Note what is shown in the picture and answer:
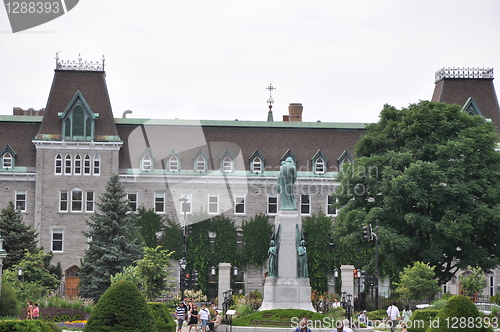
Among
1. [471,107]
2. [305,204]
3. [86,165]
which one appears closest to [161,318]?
[86,165]

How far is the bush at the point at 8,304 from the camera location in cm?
3441

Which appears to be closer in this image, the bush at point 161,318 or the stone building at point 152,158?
the bush at point 161,318

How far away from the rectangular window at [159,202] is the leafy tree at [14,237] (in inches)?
520

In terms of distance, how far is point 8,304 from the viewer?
34.7 metres

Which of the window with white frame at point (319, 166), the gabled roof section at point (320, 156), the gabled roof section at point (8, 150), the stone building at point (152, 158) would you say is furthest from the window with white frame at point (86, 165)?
the window with white frame at point (319, 166)

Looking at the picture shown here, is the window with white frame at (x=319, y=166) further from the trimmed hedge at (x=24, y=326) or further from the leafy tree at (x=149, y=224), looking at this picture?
the trimmed hedge at (x=24, y=326)

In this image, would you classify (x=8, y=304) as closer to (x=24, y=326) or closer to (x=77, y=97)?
(x=24, y=326)

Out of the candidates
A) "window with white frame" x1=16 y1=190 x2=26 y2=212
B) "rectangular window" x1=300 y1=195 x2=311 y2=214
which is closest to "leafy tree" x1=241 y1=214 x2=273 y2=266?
"rectangular window" x1=300 y1=195 x2=311 y2=214

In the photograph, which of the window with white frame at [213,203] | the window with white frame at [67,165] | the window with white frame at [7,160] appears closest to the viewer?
the window with white frame at [67,165]

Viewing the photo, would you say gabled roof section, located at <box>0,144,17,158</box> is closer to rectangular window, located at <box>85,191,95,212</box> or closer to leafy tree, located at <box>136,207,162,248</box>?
rectangular window, located at <box>85,191,95,212</box>

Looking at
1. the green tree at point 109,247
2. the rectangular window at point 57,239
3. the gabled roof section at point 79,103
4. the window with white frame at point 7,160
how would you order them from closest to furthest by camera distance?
the green tree at point 109,247 < the rectangular window at point 57,239 < the gabled roof section at point 79,103 < the window with white frame at point 7,160

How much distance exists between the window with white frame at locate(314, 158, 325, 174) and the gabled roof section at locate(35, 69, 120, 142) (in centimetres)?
1559

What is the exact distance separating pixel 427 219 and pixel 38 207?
30.4 metres

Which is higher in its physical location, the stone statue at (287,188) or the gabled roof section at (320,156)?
the gabled roof section at (320,156)
